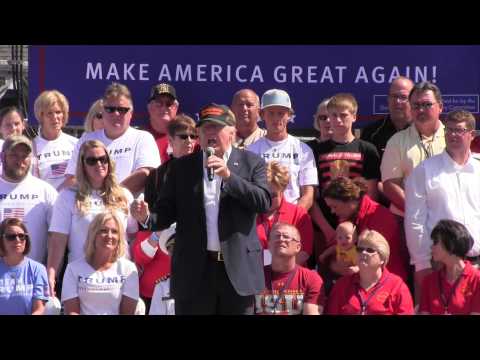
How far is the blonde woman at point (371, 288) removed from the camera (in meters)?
6.58

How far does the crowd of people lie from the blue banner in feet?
4.05

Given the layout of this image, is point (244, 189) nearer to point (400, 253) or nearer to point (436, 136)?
point (400, 253)

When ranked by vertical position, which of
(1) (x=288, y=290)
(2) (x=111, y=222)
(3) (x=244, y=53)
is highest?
(3) (x=244, y=53)

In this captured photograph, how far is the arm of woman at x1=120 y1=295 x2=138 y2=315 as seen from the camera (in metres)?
6.84

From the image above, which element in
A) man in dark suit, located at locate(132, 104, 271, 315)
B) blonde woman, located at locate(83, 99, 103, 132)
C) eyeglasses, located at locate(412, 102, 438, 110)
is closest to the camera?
man in dark suit, located at locate(132, 104, 271, 315)

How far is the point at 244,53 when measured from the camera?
9.59 meters

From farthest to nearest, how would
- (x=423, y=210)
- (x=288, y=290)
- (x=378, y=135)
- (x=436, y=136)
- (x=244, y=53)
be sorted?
(x=244, y=53), (x=378, y=135), (x=436, y=136), (x=423, y=210), (x=288, y=290)

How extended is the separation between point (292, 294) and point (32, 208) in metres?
2.05

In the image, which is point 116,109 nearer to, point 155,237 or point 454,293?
point 155,237

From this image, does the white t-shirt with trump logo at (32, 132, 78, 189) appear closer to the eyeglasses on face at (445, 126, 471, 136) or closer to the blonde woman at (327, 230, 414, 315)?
the blonde woman at (327, 230, 414, 315)

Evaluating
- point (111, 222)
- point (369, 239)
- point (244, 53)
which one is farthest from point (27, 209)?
point (244, 53)

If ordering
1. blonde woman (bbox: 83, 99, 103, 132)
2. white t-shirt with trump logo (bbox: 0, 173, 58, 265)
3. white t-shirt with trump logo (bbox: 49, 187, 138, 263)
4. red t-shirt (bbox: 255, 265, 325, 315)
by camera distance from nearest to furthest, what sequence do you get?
red t-shirt (bbox: 255, 265, 325, 315) < white t-shirt with trump logo (bbox: 49, 187, 138, 263) < white t-shirt with trump logo (bbox: 0, 173, 58, 265) < blonde woman (bbox: 83, 99, 103, 132)

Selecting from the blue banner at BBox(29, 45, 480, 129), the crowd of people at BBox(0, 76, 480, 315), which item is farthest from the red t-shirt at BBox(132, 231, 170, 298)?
the blue banner at BBox(29, 45, 480, 129)

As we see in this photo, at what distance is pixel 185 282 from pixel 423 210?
1.98 meters
